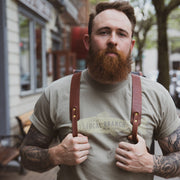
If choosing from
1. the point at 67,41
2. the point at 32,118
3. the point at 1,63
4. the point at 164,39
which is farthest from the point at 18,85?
the point at 67,41

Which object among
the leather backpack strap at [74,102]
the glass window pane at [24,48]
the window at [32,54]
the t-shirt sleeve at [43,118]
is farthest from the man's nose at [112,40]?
the glass window pane at [24,48]

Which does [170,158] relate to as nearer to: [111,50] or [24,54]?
[111,50]

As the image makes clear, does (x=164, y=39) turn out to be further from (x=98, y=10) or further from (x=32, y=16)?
(x=98, y=10)

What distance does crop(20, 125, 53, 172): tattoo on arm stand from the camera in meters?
1.76

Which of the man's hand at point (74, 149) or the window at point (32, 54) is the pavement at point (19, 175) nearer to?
the window at point (32, 54)

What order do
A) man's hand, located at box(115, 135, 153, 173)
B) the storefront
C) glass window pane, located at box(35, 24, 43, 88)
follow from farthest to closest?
1. glass window pane, located at box(35, 24, 43, 88)
2. the storefront
3. man's hand, located at box(115, 135, 153, 173)

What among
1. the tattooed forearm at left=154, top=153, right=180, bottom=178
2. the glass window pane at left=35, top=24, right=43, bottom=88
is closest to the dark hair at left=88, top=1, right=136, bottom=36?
the tattooed forearm at left=154, top=153, right=180, bottom=178

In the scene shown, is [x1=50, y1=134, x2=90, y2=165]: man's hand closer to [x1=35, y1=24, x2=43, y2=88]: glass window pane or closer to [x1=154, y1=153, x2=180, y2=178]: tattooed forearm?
[x1=154, y1=153, x2=180, y2=178]: tattooed forearm

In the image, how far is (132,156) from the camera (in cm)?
155

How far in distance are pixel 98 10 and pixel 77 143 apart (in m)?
0.95

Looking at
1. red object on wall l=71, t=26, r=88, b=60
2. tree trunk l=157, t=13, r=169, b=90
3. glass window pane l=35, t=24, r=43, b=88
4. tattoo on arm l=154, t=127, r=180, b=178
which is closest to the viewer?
tattoo on arm l=154, t=127, r=180, b=178

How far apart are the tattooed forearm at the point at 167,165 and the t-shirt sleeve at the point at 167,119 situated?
0.49 feet

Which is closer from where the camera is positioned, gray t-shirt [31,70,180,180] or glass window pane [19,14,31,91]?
gray t-shirt [31,70,180,180]

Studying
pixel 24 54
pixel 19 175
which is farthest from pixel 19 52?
pixel 24 54
